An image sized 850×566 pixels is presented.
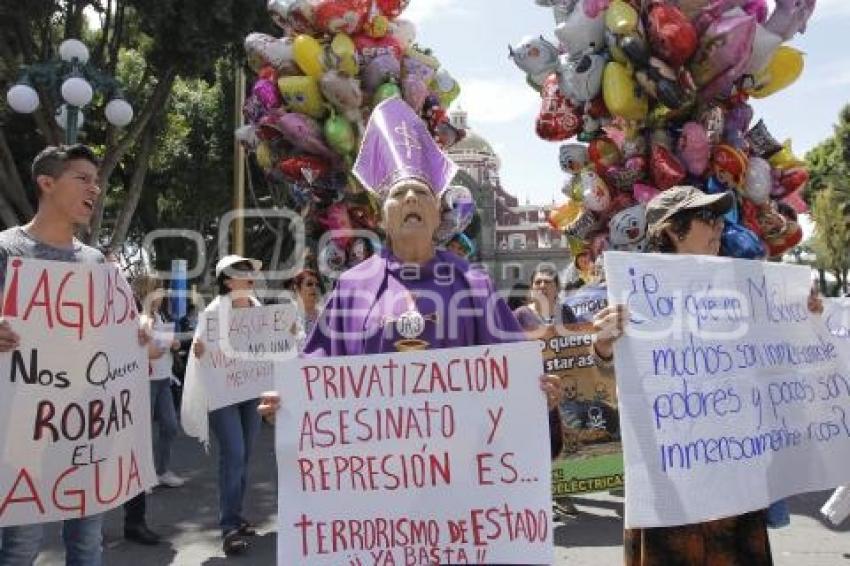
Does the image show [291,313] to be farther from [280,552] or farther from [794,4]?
[794,4]

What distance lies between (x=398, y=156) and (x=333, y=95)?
508 centimetres

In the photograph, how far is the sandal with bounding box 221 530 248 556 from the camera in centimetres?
509

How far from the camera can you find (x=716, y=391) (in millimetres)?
2863

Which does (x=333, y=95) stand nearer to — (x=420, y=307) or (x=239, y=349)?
(x=239, y=349)

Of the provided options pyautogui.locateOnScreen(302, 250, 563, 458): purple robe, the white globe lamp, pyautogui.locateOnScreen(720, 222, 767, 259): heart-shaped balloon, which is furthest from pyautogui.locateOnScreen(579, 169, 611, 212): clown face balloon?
the white globe lamp

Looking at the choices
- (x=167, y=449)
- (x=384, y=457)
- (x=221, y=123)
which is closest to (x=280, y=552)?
(x=384, y=457)

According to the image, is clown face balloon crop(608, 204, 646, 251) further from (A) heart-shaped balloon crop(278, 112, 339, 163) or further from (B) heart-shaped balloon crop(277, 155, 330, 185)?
(B) heart-shaped balloon crop(277, 155, 330, 185)

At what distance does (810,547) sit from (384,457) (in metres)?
3.39

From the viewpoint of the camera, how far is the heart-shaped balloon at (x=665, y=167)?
6379mm

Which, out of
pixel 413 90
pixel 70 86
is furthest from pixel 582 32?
pixel 70 86

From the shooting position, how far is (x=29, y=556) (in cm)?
309

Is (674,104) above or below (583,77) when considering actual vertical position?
below

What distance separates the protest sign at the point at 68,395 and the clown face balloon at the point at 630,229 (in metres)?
4.23

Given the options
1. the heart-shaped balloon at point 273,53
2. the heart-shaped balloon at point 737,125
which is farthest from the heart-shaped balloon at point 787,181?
the heart-shaped balloon at point 273,53
